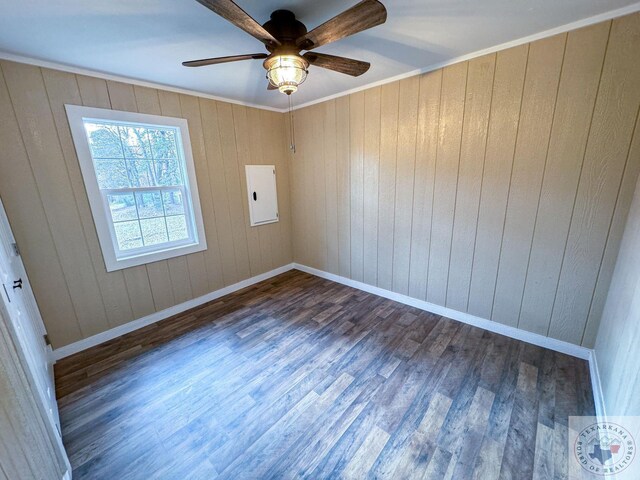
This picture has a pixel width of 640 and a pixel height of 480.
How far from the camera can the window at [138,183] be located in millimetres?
2215

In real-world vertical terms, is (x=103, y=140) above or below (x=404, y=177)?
above

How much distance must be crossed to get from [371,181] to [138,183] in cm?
245

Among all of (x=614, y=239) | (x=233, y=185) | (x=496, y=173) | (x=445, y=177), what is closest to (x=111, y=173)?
(x=233, y=185)

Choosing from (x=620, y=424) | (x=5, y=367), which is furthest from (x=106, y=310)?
(x=620, y=424)

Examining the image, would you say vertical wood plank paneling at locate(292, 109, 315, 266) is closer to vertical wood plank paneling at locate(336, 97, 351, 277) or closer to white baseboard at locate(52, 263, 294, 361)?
vertical wood plank paneling at locate(336, 97, 351, 277)

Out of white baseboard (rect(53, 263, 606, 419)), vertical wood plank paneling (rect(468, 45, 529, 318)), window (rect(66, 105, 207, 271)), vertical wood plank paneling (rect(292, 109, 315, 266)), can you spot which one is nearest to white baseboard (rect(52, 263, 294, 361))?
white baseboard (rect(53, 263, 606, 419))

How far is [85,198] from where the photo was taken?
2180 millimetres

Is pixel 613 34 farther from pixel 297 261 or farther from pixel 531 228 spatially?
pixel 297 261

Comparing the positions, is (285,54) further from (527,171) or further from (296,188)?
(296,188)

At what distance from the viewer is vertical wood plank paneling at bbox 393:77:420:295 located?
2453 millimetres

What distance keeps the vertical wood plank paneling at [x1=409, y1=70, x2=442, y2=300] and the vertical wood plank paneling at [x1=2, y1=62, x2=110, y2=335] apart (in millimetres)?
3132

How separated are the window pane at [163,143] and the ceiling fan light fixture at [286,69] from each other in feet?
5.72

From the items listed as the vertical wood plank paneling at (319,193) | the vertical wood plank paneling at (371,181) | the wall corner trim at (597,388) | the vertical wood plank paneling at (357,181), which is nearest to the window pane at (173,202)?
the vertical wood plank paneling at (319,193)

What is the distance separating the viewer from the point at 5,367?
940mm
